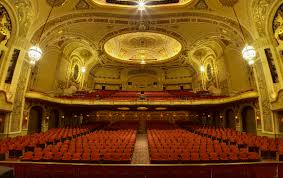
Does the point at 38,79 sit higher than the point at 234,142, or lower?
higher

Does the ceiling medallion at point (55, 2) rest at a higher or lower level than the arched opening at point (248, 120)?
higher

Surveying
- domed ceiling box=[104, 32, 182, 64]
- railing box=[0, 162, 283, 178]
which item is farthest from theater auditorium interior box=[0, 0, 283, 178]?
domed ceiling box=[104, 32, 182, 64]

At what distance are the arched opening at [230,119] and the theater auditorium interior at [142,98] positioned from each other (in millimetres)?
116

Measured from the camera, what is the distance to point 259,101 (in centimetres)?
1163

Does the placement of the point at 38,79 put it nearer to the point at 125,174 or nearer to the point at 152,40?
the point at 152,40

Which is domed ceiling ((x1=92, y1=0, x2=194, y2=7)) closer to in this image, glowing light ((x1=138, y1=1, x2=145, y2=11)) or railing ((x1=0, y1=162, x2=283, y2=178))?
glowing light ((x1=138, y1=1, x2=145, y2=11))

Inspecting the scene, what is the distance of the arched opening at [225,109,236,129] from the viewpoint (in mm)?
15930

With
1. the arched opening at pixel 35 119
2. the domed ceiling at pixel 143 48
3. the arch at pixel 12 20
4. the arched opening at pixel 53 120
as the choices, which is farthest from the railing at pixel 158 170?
the domed ceiling at pixel 143 48

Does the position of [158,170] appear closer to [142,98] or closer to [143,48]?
[142,98]

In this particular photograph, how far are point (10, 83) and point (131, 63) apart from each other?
13316 mm

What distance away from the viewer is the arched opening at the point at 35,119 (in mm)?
13693

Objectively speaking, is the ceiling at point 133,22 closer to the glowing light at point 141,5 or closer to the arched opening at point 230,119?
the glowing light at point 141,5

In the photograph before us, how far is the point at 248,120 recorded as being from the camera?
1389 centimetres

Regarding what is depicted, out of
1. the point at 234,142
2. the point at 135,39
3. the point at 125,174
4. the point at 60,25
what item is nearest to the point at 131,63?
the point at 135,39
